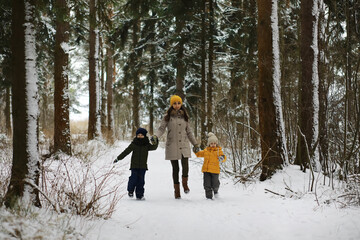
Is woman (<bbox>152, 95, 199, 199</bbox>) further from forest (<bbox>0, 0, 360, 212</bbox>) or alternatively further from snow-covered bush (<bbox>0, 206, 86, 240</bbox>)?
snow-covered bush (<bbox>0, 206, 86, 240</bbox>)

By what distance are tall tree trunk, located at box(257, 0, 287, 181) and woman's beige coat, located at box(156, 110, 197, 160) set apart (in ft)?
5.67

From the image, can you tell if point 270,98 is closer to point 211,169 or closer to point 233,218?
point 211,169

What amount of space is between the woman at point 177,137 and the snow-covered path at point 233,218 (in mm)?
583

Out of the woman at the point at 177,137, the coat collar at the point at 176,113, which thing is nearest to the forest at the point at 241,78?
the woman at the point at 177,137

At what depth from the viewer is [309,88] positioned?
21.2 feet

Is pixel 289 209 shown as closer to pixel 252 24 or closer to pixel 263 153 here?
pixel 263 153

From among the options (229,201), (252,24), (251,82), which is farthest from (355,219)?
(252,24)

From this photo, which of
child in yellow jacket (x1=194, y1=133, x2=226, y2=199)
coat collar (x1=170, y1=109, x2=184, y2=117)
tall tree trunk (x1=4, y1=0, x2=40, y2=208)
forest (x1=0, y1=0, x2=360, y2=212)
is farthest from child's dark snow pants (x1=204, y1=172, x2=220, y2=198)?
tall tree trunk (x1=4, y1=0, x2=40, y2=208)

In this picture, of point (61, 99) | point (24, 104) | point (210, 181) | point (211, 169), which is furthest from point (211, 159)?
point (61, 99)

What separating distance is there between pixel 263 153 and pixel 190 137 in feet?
5.62

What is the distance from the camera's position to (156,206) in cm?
474

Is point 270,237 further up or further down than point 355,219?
further down

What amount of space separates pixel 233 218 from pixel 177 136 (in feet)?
6.49

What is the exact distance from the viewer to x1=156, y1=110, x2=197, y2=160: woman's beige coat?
5.41m
